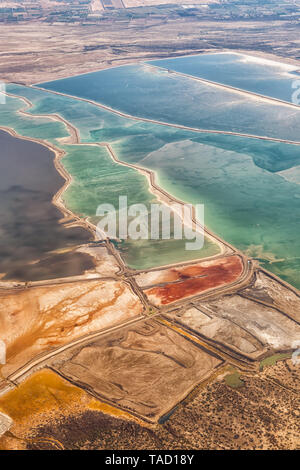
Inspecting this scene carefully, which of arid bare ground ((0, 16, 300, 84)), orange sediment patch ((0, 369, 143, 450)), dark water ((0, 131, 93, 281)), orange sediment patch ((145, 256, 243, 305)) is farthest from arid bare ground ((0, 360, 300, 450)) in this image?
arid bare ground ((0, 16, 300, 84))

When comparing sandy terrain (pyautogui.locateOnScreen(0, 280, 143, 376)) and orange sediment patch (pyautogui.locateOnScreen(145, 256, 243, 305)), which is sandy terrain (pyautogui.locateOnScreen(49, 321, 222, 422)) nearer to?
sandy terrain (pyautogui.locateOnScreen(0, 280, 143, 376))

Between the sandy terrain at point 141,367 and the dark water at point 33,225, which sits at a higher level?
the dark water at point 33,225

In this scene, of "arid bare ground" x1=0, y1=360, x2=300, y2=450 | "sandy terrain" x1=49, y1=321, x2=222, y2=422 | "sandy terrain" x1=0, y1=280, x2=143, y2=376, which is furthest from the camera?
"sandy terrain" x1=0, y1=280, x2=143, y2=376

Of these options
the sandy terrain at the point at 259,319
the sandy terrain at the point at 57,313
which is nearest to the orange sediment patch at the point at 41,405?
the sandy terrain at the point at 57,313

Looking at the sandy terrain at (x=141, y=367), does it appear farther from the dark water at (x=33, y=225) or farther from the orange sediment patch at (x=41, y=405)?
the dark water at (x=33, y=225)
